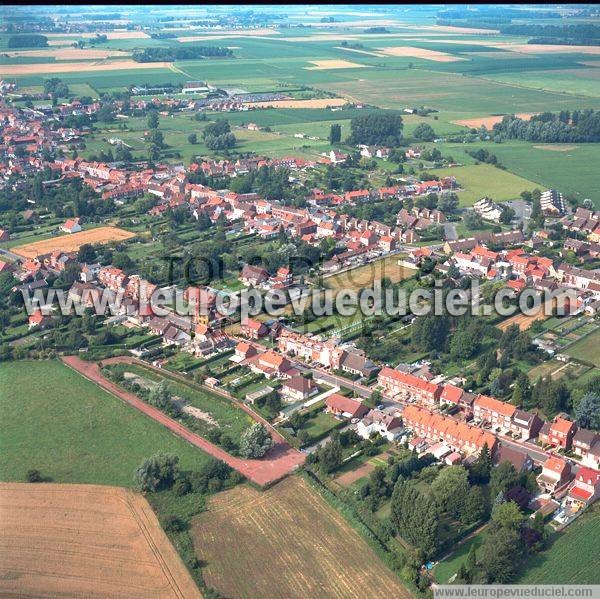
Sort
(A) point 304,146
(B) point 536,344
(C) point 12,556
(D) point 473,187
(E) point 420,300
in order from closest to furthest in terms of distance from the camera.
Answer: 1. (C) point 12,556
2. (B) point 536,344
3. (E) point 420,300
4. (D) point 473,187
5. (A) point 304,146

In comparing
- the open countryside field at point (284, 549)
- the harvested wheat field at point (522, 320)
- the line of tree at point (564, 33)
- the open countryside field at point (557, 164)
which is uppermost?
the line of tree at point (564, 33)

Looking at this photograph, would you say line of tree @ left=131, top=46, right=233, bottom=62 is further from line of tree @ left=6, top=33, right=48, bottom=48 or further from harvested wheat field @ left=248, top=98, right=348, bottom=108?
harvested wheat field @ left=248, top=98, right=348, bottom=108

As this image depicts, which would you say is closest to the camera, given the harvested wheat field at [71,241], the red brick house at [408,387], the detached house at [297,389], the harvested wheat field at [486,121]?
the red brick house at [408,387]

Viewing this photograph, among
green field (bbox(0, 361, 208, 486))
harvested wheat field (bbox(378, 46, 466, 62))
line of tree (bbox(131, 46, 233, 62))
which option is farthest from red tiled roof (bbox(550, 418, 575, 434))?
line of tree (bbox(131, 46, 233, 62))

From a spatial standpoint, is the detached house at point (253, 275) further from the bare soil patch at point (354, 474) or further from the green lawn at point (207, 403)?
the bare soil patch at point (354, 474)

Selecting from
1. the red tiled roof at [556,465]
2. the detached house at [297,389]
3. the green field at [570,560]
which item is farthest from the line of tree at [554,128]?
the green field at [570,560]

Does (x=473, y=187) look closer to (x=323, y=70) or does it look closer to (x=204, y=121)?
(x=204, y=121)

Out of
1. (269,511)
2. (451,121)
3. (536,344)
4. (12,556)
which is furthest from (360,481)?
(451,121)
